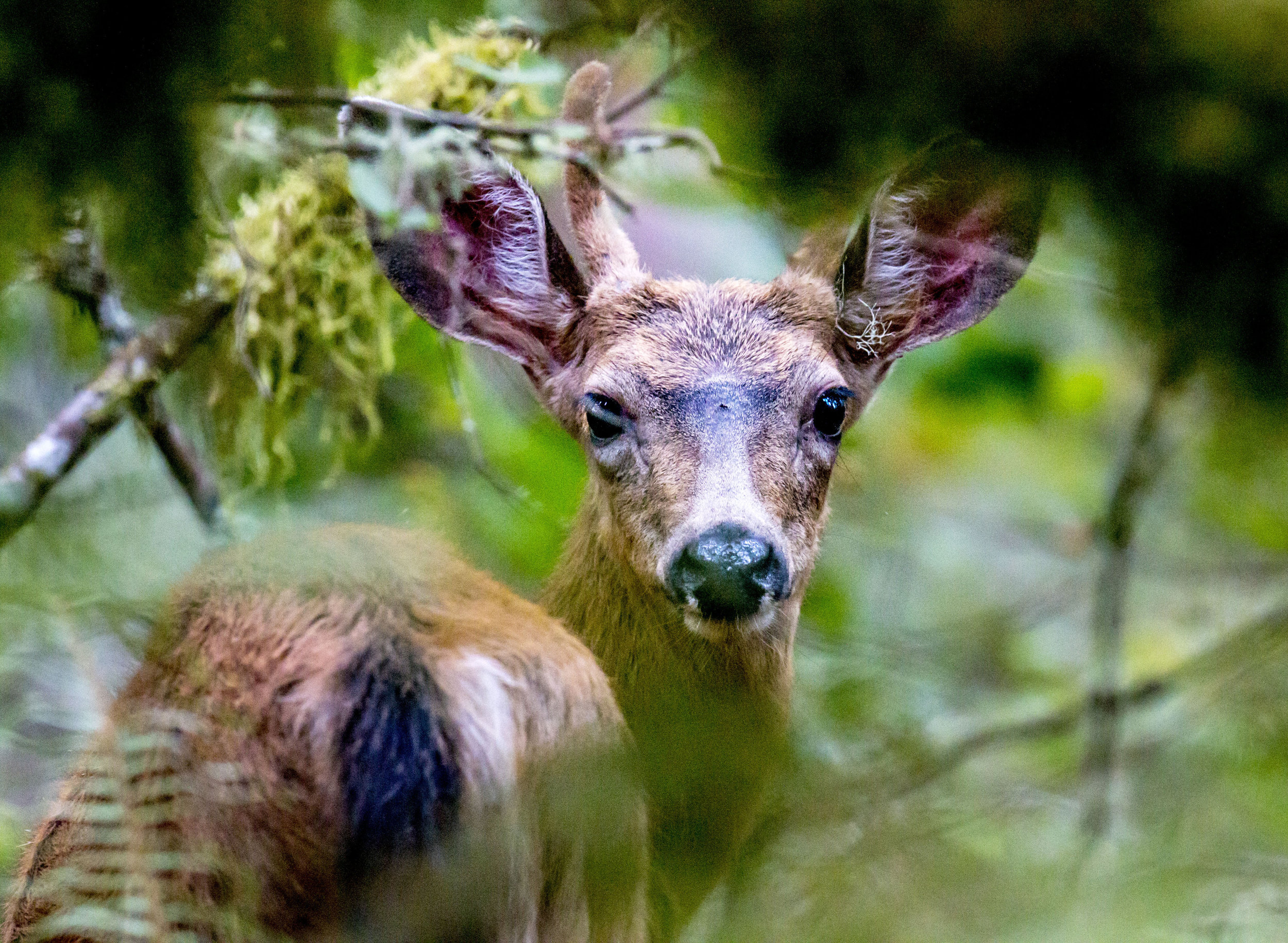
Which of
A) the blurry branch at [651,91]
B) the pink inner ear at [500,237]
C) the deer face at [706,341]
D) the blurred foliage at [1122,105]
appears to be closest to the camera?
the blurred foliage at [1122,105]

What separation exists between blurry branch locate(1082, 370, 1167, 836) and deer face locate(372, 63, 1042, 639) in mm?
790

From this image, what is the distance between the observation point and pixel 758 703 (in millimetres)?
3193

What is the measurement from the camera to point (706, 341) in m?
3.22

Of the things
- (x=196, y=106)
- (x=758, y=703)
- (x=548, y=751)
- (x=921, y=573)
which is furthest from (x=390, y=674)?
(x=921, y=573)

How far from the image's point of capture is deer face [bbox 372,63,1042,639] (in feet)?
8.92

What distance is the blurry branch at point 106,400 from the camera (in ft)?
10.3

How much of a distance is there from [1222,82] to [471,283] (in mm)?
2258

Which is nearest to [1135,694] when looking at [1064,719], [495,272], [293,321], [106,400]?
[1064,719]

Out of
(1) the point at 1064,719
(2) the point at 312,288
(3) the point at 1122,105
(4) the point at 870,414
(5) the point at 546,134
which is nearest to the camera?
(3) the point at 1122,105

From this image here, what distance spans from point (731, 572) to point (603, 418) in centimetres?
72

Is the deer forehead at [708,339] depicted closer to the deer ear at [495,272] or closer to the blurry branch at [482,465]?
the deer ear at [495,272]

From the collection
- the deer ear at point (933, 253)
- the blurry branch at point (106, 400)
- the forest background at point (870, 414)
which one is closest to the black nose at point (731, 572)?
the forest background at point (870, 414)

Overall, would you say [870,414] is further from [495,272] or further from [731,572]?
[731,572]

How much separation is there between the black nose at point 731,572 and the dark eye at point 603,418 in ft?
1.79
